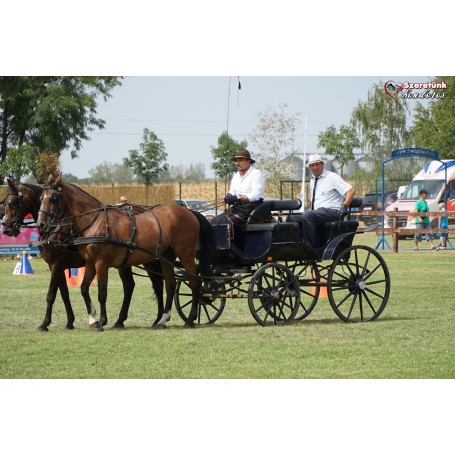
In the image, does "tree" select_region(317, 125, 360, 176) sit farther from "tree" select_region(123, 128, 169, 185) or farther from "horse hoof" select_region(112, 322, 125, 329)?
"horse hoof" select_region(112, 322, 125, 329)

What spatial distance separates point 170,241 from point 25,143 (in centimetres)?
2239

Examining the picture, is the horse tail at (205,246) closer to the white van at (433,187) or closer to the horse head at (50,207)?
the horse head at (50,207)

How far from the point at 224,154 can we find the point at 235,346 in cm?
3313

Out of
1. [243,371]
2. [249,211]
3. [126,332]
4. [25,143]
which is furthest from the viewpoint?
[25,143]

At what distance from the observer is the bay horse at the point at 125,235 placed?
10.3m

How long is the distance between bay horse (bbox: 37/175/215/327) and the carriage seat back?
54 cm

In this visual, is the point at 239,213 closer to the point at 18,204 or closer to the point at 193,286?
the point at 193,286

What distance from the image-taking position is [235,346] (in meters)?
9.15

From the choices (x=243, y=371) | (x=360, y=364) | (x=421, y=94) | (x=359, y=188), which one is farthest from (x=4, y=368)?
(x=359, y=188)

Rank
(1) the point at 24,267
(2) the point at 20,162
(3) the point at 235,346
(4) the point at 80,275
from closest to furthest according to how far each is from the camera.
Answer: (3) the point at 235,346 → (4) the point at 80,275 → (1) the point at 24,267 → (2) the point at 20,162

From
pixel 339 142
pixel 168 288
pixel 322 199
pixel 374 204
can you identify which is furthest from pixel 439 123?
pixel 168 288

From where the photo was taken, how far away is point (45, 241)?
1026 cm

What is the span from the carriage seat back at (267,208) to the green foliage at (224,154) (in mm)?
30062

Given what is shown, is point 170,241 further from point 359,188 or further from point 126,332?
point 359,188
